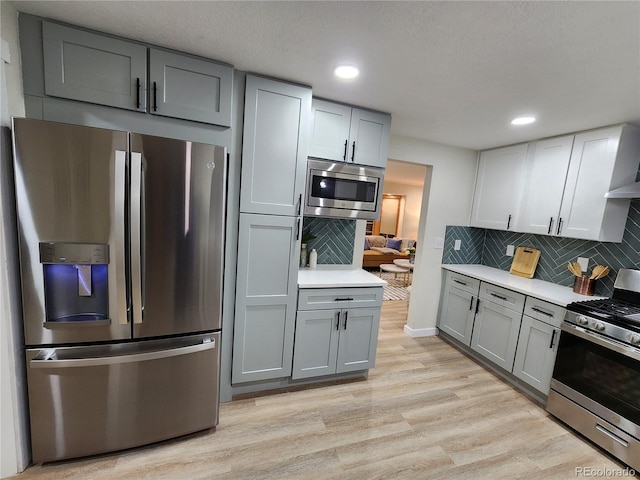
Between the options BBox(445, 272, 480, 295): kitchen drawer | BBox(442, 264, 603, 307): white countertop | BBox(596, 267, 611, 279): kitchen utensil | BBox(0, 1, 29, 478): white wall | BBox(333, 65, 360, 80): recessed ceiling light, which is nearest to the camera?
BBox(0, 1, 29, 478): white wall

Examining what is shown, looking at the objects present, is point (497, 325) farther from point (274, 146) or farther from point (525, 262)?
point (274, 146)

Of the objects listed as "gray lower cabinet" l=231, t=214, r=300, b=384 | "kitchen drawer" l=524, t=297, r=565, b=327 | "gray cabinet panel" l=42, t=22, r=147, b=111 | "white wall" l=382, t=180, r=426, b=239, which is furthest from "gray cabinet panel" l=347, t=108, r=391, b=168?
"white wall" l=382, t=180, r=426, b=239

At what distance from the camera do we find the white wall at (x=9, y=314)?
1324mm

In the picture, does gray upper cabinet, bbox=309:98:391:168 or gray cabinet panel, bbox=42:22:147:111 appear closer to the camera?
gray cabinet panel, bbox=42:22:147:111

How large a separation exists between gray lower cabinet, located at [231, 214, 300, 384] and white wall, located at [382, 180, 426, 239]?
24.1 feet

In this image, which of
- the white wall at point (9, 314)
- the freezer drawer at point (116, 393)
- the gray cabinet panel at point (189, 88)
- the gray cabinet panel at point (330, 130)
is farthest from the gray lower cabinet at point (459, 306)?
the white wall at point (9, 314)

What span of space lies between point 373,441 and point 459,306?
195 centimetres

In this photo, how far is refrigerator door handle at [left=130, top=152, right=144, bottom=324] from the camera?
1453 millimetres

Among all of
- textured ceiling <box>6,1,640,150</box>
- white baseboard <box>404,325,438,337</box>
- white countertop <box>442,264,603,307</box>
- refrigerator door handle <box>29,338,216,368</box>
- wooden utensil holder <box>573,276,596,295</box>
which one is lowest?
white baseboard <box>404,325,438,337</box>

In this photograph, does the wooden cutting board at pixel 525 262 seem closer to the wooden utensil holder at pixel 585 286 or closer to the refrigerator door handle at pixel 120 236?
the wooden utensil holder at pixel 585 286

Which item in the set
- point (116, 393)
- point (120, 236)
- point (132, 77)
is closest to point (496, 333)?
point (116, 393)

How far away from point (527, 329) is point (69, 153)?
3.44 metres

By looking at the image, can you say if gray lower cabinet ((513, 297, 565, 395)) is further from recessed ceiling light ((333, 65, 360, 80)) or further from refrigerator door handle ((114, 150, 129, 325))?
refrigerator door handle ((114, 150, 129, 325))

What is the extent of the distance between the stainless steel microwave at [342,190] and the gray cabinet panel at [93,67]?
118cm
